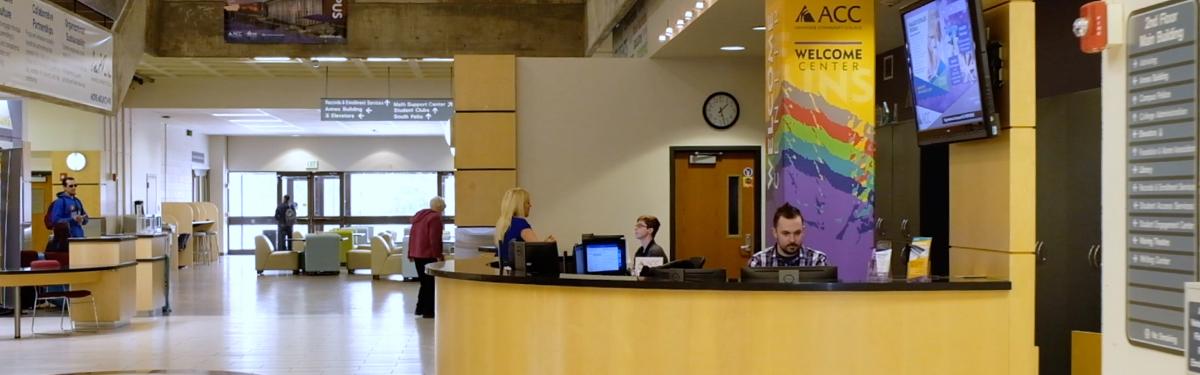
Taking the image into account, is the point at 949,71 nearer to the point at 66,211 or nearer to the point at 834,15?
the point at 834,15

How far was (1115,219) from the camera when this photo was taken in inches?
95.7

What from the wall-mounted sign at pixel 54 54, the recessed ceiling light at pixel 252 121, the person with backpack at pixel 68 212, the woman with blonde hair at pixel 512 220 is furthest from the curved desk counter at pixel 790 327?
the recessed ceiling light at pixel 252 121

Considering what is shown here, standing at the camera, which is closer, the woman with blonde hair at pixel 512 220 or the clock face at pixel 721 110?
the woman with blonde hair at pixel 512 220

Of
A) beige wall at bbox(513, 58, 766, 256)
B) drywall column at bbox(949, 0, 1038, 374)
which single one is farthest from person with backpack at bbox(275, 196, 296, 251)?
drywall column at bbox(949, 0, 1038, 374)

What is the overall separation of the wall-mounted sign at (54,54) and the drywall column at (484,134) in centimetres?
347

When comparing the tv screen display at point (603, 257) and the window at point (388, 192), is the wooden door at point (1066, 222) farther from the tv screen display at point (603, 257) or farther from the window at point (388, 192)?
the window at point (388, 192)

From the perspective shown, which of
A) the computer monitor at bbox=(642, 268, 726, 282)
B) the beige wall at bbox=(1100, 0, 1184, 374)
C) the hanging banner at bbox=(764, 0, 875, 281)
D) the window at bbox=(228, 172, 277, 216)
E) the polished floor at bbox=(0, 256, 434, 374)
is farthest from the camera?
the window at bbox=(228, 172, 277, 216)

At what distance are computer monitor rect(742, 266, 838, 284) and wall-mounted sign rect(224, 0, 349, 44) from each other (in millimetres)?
9474

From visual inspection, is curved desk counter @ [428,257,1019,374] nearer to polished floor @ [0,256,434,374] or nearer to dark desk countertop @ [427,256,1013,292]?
dark desk countertop @ [427,256,1013,292]

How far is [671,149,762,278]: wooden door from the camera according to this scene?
34.6 ft

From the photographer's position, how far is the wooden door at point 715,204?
10.5m

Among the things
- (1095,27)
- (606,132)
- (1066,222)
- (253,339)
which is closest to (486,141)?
(606,132)

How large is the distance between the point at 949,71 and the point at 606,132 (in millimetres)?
5742

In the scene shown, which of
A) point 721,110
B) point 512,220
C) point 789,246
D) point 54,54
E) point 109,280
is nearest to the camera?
point 789,246
